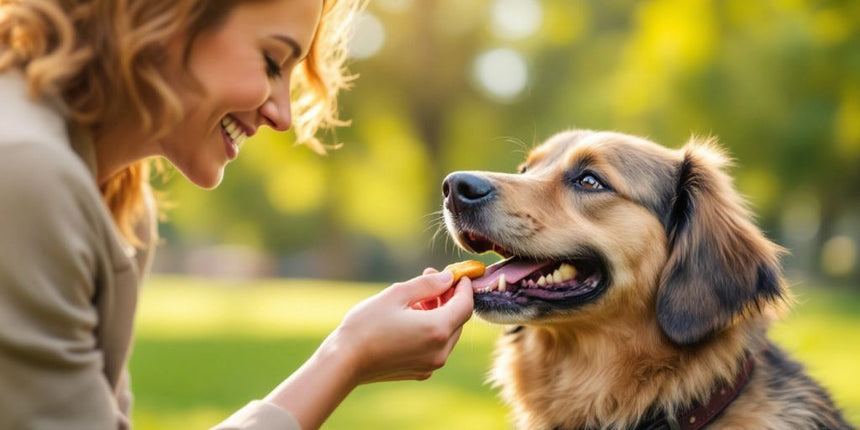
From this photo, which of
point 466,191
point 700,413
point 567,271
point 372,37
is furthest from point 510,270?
point 372,37

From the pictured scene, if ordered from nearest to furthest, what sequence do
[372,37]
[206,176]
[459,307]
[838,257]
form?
1. [206,176]
2. [459,307]
3. [372,37]
4. [838,257]

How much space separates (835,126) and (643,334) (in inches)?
699

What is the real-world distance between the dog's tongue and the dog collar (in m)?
0.71

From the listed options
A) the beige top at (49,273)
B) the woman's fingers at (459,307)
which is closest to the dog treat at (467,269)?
the woman's fingers at (459,307)

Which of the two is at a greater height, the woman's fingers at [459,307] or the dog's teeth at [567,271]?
the woman's fingers at [459,307]

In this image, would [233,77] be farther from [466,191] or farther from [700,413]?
[700,413]

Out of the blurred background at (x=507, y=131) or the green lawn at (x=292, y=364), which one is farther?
the blurred background at (x=507, y=131)

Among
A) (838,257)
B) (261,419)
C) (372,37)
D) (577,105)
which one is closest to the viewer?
(261,419)

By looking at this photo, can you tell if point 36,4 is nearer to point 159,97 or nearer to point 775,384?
point 159,97

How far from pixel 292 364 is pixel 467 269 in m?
6.50

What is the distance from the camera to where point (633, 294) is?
346cm

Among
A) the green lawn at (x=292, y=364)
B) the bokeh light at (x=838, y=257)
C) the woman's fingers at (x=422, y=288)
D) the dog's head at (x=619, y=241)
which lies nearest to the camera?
the woman's fingers at (x=422, y=288)

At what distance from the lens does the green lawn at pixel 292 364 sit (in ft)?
22.5

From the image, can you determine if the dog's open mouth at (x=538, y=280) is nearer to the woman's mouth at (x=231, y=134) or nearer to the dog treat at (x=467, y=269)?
the dog treat at (x=467, y=269)
